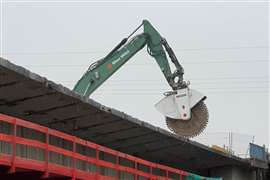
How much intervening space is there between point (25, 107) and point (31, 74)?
2664 mm

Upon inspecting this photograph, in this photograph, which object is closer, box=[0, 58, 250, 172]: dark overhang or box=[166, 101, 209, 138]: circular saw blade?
box=[0, 58, 250, 172]: dark overhang

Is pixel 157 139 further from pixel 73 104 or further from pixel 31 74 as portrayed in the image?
pixel 31 74

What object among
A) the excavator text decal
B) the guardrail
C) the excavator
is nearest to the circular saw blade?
the excavator

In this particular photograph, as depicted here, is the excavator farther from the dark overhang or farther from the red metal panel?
the red metal panel

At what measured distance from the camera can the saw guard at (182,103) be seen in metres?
30.8

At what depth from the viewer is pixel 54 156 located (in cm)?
1742

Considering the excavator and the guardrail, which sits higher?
the excavator

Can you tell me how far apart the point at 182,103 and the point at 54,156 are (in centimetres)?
1416

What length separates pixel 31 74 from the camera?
669 inches

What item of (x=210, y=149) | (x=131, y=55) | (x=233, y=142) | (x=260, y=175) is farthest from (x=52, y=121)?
(x=233, y=142)

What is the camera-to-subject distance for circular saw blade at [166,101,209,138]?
1219 inches

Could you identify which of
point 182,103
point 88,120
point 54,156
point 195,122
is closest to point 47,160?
point 54,156

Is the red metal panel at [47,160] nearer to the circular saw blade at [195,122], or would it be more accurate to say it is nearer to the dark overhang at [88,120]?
the dark overhang at [88,120]

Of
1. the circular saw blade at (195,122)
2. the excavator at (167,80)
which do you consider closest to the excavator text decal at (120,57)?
the excavator at (167,80)
